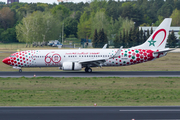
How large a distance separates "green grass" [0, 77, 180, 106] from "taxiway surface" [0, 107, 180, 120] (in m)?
1.83

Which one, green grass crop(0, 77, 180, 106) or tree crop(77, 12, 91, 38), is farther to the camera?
tree crop(77, 12, 91, 38)

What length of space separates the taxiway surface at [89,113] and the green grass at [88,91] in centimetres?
183

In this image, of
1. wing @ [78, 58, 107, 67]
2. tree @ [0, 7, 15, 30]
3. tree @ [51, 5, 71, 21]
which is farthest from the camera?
tree @ [51, 5, 71, 21]

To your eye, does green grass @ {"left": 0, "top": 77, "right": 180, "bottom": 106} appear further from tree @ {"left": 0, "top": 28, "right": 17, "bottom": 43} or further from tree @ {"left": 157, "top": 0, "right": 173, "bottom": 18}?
tree @ {"left": 157, "top": 0, "right": 173, "bottom": 18}

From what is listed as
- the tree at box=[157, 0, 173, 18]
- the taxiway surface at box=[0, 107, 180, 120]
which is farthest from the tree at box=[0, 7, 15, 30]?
the taxiway surface at box=[0, 107, 180, 120]

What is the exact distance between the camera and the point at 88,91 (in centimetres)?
2658

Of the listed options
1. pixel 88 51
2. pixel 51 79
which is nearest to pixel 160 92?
pixel 51 79

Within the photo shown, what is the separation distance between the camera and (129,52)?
41.1m

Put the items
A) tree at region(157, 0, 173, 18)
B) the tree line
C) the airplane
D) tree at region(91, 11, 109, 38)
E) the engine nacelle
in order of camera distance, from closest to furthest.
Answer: the engine nacelle < the airplane < the tree line < tree at region(91, 11, 109, 38) < tree at region(157, 0, 173, 18)

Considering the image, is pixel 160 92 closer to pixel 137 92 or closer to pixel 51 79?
pixel 137 92

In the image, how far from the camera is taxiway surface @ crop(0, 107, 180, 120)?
1714 centimetres

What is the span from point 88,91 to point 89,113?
330 inches

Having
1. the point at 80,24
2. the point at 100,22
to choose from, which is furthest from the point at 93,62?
the point at 80,24

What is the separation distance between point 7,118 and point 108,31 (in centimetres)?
10764
